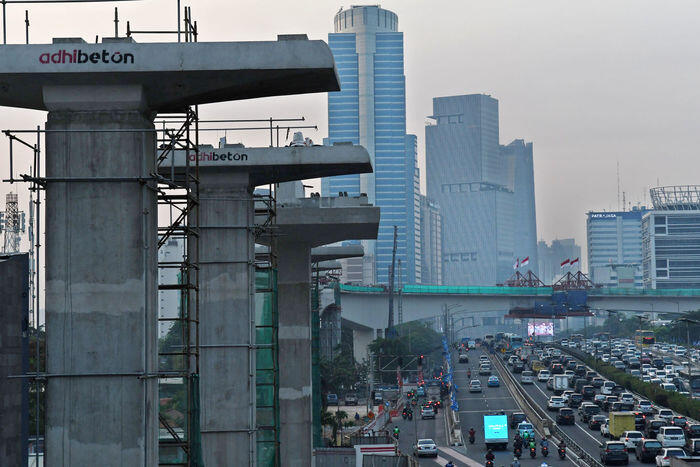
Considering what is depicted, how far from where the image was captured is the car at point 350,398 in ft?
485

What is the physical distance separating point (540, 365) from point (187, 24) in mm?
133292

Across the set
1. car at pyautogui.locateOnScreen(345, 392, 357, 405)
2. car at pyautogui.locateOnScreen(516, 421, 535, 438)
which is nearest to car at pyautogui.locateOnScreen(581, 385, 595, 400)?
car at pyautogui.locateOnScreen(516, 421, 535, 438)

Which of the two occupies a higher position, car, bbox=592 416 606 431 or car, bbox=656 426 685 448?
car, bbox=656 426 685 448

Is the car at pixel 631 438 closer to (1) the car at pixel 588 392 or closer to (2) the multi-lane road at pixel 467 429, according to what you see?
(2) the multi-lane road at pixel 467 429

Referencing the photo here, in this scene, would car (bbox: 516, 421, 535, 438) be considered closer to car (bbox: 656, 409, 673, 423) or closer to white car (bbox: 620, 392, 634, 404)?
car (bbox: 656, 409, 673, 423)

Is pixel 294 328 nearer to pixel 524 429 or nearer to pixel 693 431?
pixel 693 431

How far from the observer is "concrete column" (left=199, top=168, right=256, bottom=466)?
39938 mm

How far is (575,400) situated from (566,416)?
15.4m

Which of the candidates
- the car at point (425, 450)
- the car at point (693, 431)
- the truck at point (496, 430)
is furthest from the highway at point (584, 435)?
the car at point (425, 450)

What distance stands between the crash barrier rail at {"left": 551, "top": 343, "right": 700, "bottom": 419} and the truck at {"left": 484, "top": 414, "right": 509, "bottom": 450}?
781 inches

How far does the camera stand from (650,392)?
114 meters

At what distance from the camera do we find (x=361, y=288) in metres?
182

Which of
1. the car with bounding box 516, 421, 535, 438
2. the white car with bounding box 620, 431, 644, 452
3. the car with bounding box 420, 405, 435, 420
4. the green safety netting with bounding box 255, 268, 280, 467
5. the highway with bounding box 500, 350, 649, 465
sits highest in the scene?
the green safety netting with bounding box 255, 268, 280, 467

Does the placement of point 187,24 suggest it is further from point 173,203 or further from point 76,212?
point 76,212
